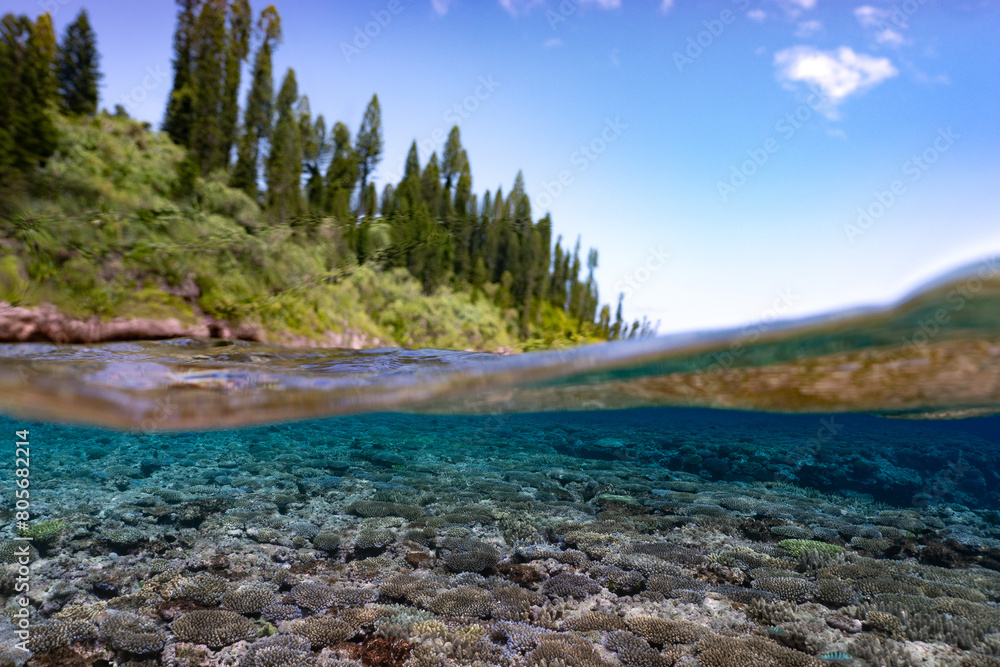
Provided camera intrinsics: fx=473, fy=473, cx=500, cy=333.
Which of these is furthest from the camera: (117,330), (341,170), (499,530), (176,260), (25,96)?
(341,170)

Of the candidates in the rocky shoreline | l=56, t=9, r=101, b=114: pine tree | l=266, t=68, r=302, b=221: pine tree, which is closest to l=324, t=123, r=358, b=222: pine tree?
l=266, t=68, r=302, b=221: pine tree

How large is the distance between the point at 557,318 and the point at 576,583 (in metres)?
23.9

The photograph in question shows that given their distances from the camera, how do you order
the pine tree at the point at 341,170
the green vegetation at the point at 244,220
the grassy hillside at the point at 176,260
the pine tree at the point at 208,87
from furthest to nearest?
the pine tree at the point at 341,170
the pine tree at the point at 208,87
the green vegetation at the point at 244,220
the grassy hillside at the point at 176,260

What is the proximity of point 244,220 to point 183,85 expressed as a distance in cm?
921

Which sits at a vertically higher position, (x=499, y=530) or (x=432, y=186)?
(x=432, y=186)

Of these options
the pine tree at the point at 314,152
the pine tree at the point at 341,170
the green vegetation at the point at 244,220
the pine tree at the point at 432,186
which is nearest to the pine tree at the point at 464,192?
the green vegetation at the point at 244,220

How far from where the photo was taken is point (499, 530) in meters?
8.78

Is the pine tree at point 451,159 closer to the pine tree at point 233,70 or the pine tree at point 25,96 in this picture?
the pine tree at point 233,70

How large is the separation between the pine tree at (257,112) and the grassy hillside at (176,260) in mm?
1727

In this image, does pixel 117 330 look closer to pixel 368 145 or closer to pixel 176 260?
pixel 176 260

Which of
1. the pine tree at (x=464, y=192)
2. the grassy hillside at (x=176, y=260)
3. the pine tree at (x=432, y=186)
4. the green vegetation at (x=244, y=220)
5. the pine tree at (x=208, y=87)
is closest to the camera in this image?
the grassy hillside at (x=176, y=260)

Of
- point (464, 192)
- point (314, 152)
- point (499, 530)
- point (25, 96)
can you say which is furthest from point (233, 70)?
point (499, 530)

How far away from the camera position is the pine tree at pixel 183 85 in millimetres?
22734

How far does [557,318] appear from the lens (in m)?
29.8
